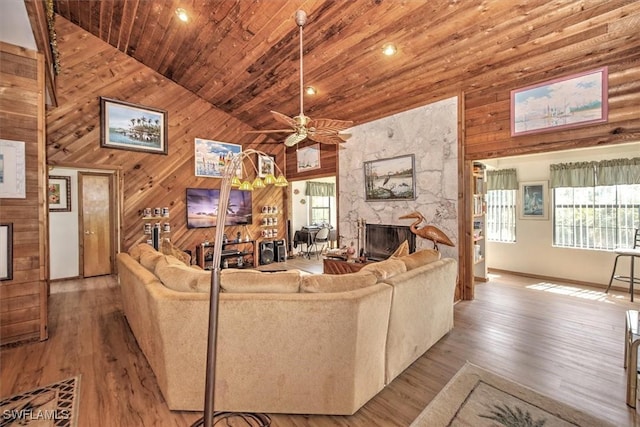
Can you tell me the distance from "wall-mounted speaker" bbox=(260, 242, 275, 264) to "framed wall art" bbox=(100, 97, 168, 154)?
297 centimetres

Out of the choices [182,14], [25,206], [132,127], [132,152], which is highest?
[182,14]

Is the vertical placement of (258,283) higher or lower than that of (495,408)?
higher

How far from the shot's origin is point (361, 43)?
3.49 m

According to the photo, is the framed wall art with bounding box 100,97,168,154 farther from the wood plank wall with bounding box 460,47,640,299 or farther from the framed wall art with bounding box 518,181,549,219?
the framed wall art with bounding box 518,181,549,219

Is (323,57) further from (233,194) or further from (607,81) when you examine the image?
(233,194)

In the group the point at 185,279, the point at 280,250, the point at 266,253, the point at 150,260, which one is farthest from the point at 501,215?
the point at 150,260

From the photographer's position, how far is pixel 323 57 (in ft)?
12.7

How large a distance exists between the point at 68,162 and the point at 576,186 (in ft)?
28.8

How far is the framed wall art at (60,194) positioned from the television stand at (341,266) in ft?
16.7

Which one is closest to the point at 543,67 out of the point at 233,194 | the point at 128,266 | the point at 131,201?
the point at 128,266

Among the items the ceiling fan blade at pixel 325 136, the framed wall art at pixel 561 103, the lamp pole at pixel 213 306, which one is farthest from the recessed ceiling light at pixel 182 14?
the framed wall art at pixel 561 103

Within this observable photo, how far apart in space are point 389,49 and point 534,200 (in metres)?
4.28

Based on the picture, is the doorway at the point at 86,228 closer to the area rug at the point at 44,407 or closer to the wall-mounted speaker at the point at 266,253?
the wall-mounted speaker at the point at 266,253

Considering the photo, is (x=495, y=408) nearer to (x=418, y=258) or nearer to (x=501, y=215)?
(x=418, y=258)
